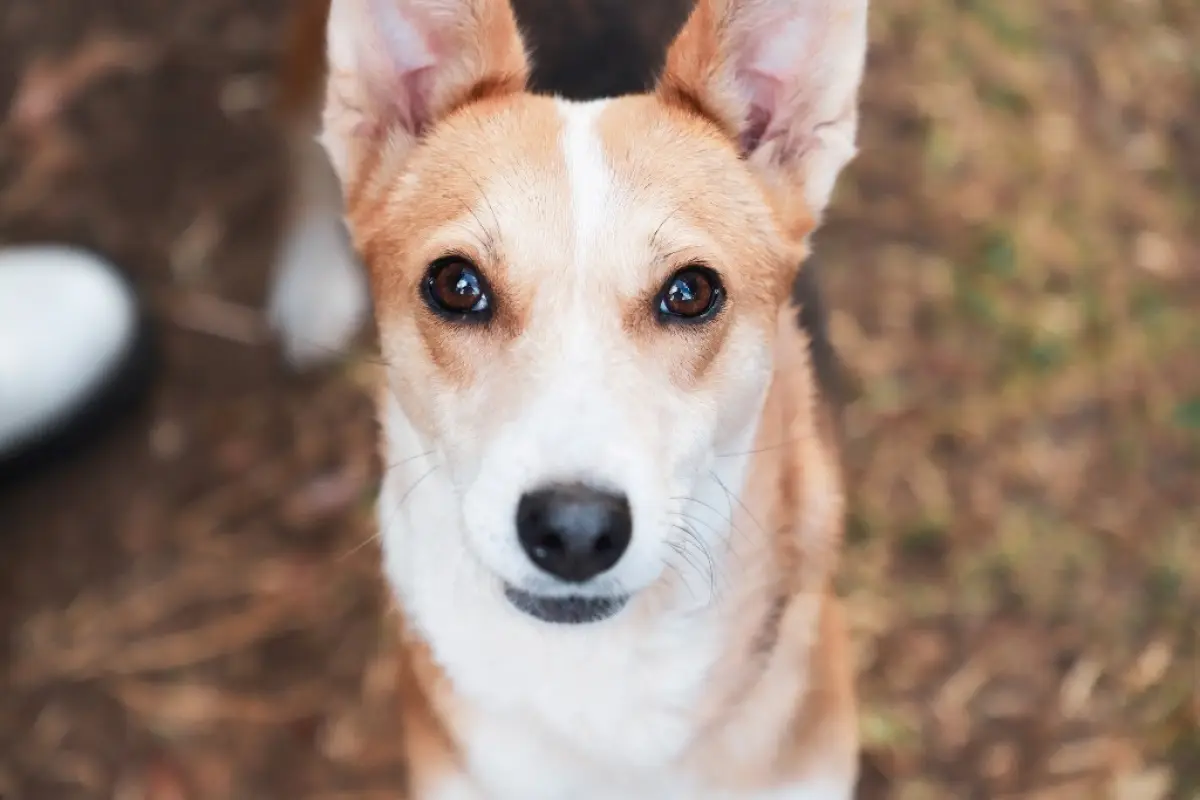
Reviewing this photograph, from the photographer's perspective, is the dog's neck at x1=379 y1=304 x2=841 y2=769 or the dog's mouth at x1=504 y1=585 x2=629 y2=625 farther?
the dog's neck at x1=379 y1=304 x2=841 y2=769

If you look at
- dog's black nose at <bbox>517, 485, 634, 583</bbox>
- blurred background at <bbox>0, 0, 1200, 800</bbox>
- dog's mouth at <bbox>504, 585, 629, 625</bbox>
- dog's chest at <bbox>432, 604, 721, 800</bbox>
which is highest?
dog's black nose at <bbox>517, 485, 634, 583</bbox>

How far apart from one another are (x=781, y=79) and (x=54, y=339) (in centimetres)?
236

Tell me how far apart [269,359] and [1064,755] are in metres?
2.58

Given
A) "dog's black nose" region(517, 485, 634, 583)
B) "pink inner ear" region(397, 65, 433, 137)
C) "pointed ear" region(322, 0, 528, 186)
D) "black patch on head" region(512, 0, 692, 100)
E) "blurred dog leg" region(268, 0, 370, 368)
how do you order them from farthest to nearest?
"blurred dog leg" region(268, 0, 370, 368) → "black patch on head" region(512, 0, 692, 100) → "pink inner ear" region(397, 65, 433, 137) → "pointed ear" region(322, 0, 528, 186) → "dog's black nose" region(517, 485, 634, 583)

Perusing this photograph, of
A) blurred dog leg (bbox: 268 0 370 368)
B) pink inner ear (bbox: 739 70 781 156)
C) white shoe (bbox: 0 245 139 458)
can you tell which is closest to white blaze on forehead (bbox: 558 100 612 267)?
pink inner ear (bbox: 739 70 781 156)

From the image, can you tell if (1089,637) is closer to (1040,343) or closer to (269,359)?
(1040,343)

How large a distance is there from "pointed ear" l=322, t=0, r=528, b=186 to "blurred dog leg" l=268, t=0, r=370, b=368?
58.4 inches

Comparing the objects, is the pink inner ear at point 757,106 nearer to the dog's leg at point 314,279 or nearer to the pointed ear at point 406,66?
the pointed ear at point 406,66

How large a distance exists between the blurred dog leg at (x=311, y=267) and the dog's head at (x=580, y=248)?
1540 millimetres

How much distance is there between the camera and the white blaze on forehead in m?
1.97

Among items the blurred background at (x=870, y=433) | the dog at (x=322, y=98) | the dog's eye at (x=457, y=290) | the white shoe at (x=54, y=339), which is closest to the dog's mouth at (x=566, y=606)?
the dog's eye at (x=457, y=290)

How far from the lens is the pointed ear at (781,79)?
209cm

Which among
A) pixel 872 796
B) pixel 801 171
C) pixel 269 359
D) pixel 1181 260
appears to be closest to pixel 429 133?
pixel 801 171

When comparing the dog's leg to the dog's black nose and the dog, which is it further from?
the dog's black nose
